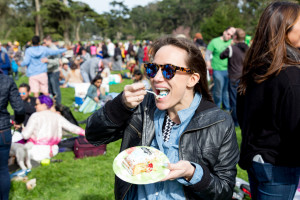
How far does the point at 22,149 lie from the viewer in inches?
182

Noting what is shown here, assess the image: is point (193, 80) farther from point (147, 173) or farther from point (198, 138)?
point (147, 173)

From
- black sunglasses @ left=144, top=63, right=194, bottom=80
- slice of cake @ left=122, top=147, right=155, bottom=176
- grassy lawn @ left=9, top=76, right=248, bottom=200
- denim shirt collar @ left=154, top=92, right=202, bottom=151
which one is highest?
black sunglasses @ left=144, top=63, right=194, bottom=80

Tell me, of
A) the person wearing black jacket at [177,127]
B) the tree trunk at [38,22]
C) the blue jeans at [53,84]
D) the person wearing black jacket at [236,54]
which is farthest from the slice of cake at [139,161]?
the tree trunk at [38,22]

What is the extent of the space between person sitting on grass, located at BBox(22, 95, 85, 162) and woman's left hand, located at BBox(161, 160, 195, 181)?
13.8ft

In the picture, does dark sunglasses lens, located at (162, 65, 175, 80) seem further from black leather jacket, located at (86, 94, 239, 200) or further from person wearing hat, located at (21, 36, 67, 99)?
person wearing hat, located at (21, 36, 67, 99)

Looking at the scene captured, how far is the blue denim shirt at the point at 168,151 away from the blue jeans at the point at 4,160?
6.49 ft

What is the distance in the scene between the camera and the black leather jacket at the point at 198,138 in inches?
63.3

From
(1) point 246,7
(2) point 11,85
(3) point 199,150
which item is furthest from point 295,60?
(1) point 246,7

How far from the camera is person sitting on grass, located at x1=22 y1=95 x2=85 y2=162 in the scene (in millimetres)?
4980

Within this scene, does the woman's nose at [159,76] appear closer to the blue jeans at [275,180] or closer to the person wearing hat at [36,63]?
the blue jeans at [275,180]

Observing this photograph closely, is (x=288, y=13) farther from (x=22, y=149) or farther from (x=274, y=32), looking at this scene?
(x=22, y=149)

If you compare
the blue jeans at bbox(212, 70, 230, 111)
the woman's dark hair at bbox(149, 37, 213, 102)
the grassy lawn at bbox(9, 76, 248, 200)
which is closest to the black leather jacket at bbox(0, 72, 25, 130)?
the grassy lawn at bbox(9, 76, 248, 200)

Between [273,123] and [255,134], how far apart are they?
0.18 metres

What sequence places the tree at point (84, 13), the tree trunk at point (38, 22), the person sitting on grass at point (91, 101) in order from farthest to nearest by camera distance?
the tree at point (84, 13) → the tree trunk at point (38, 22) → the person sitting on grass at point (91, 101)
